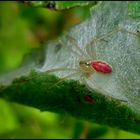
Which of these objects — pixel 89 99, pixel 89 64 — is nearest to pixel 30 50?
pixel 89 64

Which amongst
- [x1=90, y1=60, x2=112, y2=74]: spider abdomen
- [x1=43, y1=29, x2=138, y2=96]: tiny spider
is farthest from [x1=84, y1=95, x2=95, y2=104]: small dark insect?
[x1=90, y1=60, x2=112, y2=74]: spider abdomen

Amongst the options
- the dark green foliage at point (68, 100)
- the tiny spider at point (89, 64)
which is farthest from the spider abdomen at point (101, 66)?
the dark green foliage at point (68, 100)

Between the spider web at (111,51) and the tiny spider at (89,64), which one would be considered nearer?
the spider web at (111,51)

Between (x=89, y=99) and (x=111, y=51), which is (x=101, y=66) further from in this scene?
(x=89, y=99)

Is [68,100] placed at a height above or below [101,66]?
below

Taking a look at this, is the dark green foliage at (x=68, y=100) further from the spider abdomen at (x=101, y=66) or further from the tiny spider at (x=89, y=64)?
the spider abdomen at (x=101, y=66)

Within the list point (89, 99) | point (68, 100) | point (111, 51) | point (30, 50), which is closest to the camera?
point (89, 99)
